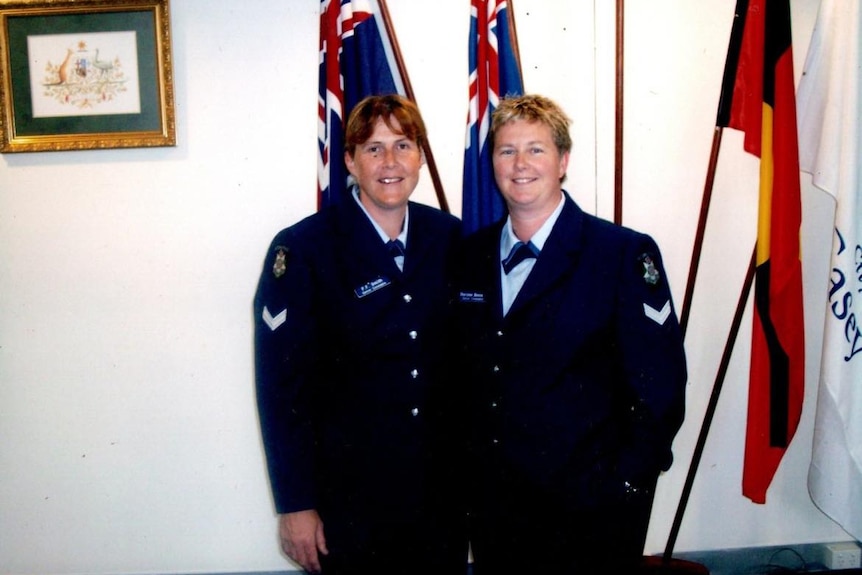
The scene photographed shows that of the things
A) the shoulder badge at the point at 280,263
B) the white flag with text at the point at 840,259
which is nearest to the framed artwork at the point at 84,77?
the shoulder badge at the point at 280,263

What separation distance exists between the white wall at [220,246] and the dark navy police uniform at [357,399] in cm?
72

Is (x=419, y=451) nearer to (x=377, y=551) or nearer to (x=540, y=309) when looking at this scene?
(x=377, y=551)

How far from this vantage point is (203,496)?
84.4 inches

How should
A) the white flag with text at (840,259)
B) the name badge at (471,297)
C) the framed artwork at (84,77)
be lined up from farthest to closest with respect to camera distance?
the framed artwork at (84,77)
the white flag with text at (840,259)
the name badge at (471,297)

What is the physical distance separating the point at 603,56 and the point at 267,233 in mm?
1281

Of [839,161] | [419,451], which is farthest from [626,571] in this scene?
[839,161]

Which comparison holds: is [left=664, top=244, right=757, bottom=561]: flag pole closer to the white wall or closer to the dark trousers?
the white wall

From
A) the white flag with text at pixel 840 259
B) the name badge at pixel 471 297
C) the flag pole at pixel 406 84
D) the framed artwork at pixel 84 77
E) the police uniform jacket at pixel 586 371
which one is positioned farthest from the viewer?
the framed artwork at pixel 84 77

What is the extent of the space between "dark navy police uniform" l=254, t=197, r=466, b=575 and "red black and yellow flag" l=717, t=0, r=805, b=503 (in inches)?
42.0

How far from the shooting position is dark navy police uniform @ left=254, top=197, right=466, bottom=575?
1396mm

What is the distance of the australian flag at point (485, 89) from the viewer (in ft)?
6.15

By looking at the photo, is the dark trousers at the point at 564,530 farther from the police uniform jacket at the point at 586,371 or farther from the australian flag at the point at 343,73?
the australian flag at the point at 343,73

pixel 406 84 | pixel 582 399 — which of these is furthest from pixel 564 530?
pixel 406 84

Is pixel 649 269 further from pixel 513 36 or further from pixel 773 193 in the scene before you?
pixel 513 36
